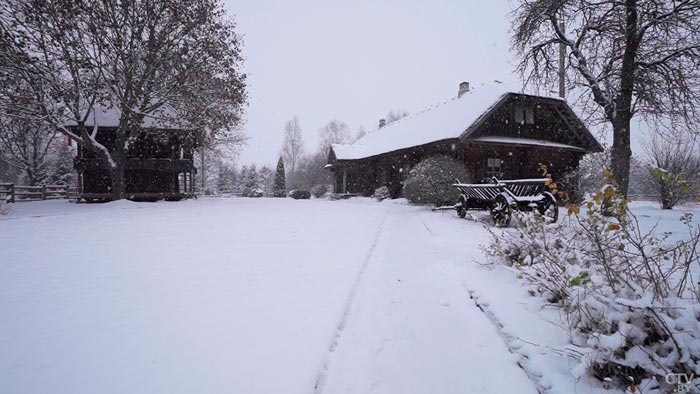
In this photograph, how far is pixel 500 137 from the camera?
56.5ft

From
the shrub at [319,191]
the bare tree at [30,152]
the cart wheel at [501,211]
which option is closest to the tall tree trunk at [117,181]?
the bare tree at [30,152]

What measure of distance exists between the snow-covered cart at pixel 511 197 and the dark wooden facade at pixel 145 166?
15.1 m

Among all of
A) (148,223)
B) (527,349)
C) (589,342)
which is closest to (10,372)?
(527,349)

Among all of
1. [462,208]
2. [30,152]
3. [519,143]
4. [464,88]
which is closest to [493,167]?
[519,143]

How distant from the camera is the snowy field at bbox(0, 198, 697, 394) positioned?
6.32ft

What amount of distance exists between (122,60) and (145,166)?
727 centimetres

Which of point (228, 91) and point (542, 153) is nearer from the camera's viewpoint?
point (228, 91)

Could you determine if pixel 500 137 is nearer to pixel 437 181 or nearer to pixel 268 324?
pixel 437 181

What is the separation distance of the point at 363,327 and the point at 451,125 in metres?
16.1

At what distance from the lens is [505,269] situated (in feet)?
13.4

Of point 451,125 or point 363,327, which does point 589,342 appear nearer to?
point 363,327

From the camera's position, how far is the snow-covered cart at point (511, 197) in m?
7.69

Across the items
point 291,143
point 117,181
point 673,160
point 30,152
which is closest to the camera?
point 117,181

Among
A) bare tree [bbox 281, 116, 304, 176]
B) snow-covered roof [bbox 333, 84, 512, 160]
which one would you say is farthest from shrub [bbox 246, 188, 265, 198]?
snow-covered roof [bbox 333, 84, 512, 160]
